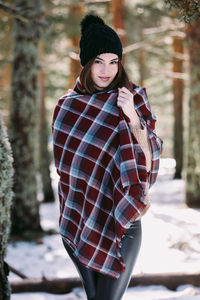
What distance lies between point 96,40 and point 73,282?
3008 millimetres

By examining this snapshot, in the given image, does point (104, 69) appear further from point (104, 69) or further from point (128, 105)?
point (128, 105)

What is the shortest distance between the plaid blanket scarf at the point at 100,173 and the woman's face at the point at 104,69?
0.42 feet

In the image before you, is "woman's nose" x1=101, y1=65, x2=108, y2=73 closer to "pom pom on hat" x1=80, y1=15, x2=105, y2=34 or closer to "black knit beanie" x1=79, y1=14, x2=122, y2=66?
"black knit beanie" x1=79, y1=14, x2=122, y2=66

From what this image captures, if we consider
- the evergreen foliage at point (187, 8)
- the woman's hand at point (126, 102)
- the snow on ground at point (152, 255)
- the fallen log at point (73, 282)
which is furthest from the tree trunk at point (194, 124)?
the woman's hand at point (126, 102)

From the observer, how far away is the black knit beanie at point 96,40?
2752mm

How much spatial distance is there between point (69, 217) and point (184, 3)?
1.92 m

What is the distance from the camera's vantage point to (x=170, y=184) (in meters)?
14.9

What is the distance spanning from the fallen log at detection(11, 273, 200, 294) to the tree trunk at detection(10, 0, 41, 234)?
3.50m

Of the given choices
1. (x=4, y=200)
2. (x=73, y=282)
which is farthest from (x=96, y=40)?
(x=73, y=282)

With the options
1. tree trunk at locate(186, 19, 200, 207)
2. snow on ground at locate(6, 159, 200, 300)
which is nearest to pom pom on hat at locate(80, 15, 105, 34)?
snow on ground at locate(6, 159, 200, 300)

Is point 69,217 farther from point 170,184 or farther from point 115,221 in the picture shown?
point 170,184

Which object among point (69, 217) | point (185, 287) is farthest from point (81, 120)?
point (185, 287)

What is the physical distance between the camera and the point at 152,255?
566cm

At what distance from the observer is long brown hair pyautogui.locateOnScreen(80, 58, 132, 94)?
275cm
